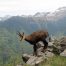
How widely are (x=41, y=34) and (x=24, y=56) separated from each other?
4.10 meters

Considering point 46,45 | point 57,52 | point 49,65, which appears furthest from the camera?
point 46,45

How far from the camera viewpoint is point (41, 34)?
3491cm

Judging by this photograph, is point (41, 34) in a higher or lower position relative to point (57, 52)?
higher

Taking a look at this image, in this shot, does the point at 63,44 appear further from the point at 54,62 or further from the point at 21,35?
the point at 54,62

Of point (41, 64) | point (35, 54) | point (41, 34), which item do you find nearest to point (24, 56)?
point (35, 54)

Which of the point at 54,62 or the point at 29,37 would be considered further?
the point at 29,37

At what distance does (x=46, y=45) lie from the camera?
36.1 m

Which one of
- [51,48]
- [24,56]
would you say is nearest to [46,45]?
[51,48]

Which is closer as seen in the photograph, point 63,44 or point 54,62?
point 54,62

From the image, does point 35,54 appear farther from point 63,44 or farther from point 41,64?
point 41,64

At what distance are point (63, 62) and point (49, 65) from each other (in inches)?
63.9

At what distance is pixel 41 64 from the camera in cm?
2436

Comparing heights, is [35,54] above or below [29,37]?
below

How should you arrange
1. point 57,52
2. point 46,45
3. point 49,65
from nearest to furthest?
1. point 49,65
2. point 57,52
3. point 46,45
